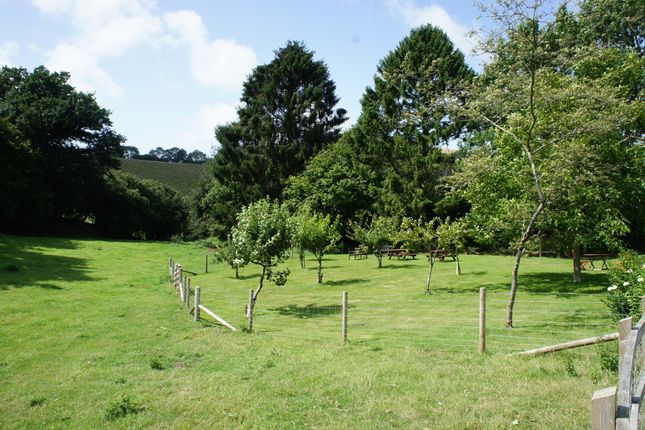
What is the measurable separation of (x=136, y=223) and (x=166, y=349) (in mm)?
52407

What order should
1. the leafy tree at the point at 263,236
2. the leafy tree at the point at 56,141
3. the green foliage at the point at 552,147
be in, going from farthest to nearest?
the leafy tree at the point at 56,141 → the leafy tree at the point at 263,236 → the green foliage at the point at 552,147

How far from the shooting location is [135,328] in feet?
54.1

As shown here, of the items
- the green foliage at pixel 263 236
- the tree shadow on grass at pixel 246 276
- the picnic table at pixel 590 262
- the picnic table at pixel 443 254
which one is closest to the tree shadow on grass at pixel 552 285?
the picnic table at pixel 443 254

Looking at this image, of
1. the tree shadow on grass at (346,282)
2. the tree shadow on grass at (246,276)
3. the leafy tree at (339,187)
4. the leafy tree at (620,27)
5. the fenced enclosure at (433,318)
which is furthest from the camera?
the leafy tree at (339,187)

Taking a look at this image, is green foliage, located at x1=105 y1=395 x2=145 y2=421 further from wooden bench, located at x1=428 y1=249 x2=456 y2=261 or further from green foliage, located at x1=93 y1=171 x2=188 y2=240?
green foliage, located at x1=93 y1=171 x2=188 y2=240

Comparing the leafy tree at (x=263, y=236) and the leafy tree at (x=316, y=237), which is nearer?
the leafy tree at (x=263, y=236)

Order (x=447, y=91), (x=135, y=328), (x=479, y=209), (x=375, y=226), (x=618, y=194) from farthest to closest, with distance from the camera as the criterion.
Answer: (x=375, y=226)
(x=479, y=209)
(x=618, y=194)
(x=135, y=328)
(x=447, y=91)

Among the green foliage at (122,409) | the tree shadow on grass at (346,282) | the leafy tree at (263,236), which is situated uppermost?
the leafy tree at (263,236)

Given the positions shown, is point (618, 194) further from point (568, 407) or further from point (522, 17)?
point (568, 407)

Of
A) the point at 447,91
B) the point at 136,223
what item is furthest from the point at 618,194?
the point at 136,223

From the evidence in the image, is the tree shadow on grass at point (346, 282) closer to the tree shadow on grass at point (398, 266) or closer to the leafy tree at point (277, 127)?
the tree shadow on grass at point (398, 266)

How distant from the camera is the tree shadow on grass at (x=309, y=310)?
18.8 m

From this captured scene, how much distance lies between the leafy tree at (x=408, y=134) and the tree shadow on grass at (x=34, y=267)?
26.4 metres

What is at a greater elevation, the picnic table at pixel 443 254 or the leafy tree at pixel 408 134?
the leafy tree at pixel 408 134
